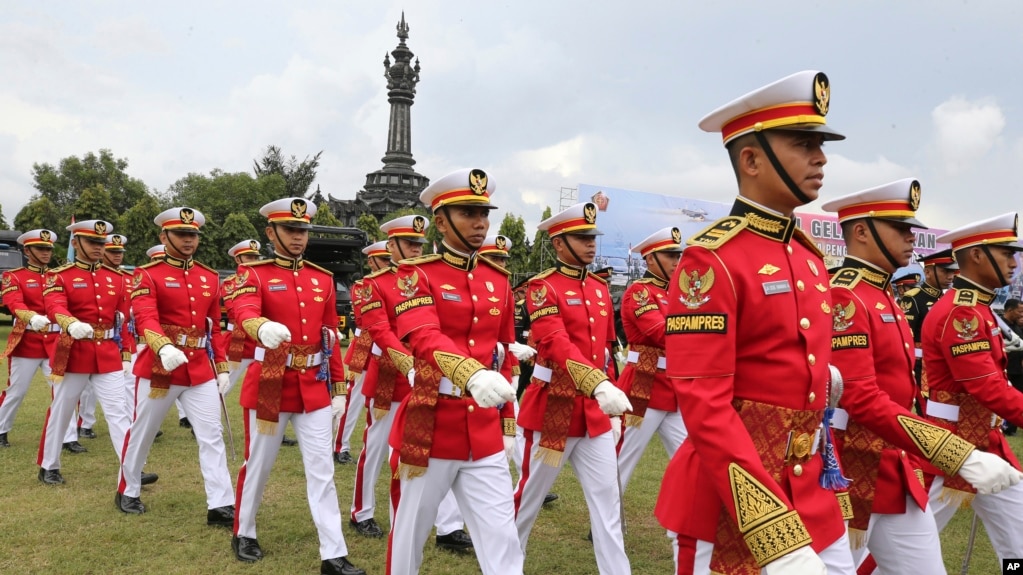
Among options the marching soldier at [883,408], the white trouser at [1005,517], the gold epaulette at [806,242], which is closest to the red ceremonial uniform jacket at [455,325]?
the gold epaulette at [806,242]

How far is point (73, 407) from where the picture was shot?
806cm

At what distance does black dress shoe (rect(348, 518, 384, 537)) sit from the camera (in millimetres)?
6379

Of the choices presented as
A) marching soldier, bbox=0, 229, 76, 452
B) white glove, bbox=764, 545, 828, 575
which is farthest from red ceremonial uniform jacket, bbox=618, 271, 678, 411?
marching soldier, bbox=0, 229, 76, 452

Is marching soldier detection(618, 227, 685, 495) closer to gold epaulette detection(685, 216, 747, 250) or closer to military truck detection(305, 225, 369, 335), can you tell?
gold epaulette detection(685, 216, 747, 250)

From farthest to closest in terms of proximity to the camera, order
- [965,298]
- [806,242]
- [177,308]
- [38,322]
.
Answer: [38,322], [177,308], [965,298], [806,242]

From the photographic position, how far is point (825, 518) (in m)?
2.62

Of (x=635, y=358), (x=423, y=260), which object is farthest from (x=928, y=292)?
(x=423, y=260)

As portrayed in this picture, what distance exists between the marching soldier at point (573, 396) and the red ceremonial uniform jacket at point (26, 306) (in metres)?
6.56

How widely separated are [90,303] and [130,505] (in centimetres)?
275

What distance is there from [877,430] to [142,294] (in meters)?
6.11

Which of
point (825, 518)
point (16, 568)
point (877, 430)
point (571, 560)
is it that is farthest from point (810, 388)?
point (16, 568)

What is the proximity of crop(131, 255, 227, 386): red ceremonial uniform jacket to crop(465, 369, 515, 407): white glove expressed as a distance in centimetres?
402

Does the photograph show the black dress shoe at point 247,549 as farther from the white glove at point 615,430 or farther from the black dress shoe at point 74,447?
the black dress shoe at point 74,447

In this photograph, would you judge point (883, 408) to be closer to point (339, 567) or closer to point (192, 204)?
point (339, 567)
